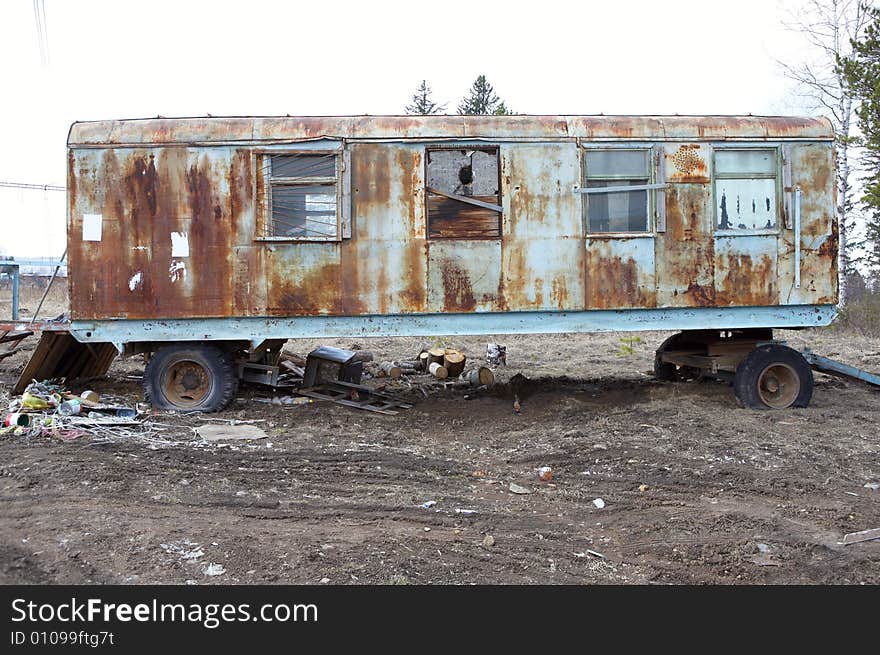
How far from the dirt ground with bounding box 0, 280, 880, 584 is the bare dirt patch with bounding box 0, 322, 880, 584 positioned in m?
0.02

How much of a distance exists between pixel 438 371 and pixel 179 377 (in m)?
3.77

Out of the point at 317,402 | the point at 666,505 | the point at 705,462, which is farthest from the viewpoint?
the point at 317,402

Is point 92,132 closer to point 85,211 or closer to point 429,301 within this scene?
point 85,211

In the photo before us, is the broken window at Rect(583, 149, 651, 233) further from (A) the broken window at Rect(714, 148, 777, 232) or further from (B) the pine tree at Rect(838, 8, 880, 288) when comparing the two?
(B) the pine tree at Rect(838, 8, 880, 288)

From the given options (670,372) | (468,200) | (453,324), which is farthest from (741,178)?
(453,324)

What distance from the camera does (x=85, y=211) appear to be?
8508 millimetres

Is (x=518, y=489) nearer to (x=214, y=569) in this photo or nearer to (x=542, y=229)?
(x=214, y=569)

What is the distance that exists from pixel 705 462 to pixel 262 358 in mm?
5635

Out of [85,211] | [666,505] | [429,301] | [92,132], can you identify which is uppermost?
[92,132]

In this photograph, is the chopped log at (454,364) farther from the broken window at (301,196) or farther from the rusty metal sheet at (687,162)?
the rusty metal sheet at (687,162)

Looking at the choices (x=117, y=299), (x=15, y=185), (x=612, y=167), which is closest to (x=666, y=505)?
(x=612, y=167)

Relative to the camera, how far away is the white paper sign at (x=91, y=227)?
8.50 metres

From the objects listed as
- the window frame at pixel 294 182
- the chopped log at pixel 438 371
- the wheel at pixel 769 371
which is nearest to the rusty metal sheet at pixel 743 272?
the wheel at pixel 769 371

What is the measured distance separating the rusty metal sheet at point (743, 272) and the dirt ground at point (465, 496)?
4.20 ft
